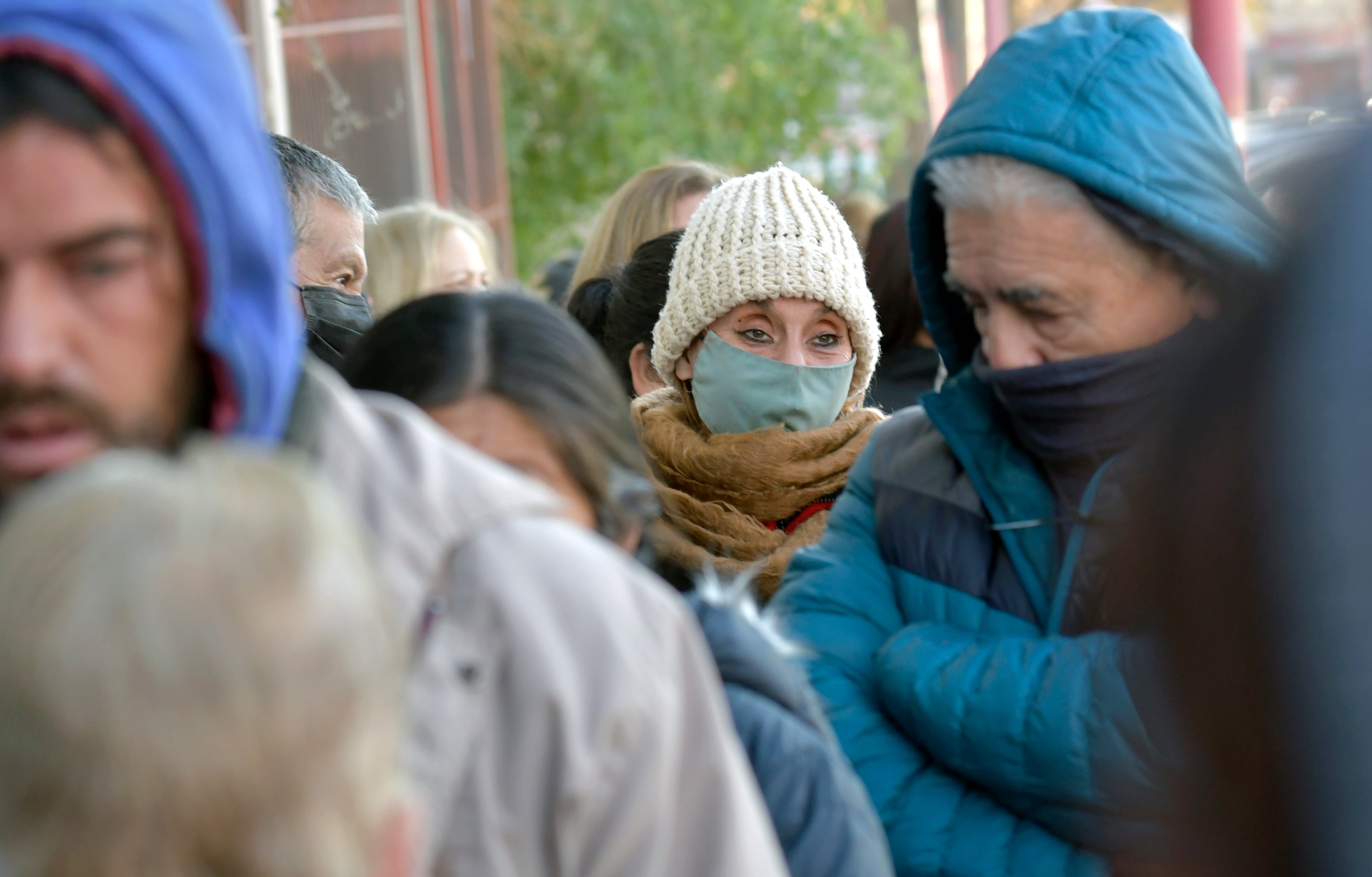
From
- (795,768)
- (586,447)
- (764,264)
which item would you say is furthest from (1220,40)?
(795,768)

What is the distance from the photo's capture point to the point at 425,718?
128 centimetres

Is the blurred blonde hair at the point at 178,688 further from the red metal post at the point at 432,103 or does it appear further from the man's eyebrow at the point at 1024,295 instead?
the red metal post at the point at 432,103

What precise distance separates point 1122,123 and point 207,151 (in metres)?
1.39

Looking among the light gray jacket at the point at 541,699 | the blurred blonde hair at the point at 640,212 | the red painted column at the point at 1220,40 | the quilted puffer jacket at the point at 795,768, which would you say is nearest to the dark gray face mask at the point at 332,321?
the blurred blonde hair at the point at 640,212

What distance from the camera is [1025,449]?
7.72 feet

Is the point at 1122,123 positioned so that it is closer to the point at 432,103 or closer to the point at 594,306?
the point at 594,306

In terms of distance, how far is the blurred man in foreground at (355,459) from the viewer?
1.30 m

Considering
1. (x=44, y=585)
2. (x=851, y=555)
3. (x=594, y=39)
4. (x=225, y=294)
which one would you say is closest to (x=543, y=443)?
(x=851, y=555)

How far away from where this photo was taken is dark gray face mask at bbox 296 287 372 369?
342 cm

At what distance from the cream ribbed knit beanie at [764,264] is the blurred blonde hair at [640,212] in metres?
1.20

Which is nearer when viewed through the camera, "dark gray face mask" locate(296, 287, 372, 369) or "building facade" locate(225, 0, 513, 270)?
"dark gray face mask" locate(296, 287, 372, 369)

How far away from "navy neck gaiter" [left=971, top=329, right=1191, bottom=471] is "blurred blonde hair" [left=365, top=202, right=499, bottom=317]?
3.03 meters

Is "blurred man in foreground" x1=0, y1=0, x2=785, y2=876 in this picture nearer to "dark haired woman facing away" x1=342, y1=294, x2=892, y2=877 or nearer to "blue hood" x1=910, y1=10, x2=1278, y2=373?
"dark haired woman facing away" x1=342, y1=294, x2=892, y2=877

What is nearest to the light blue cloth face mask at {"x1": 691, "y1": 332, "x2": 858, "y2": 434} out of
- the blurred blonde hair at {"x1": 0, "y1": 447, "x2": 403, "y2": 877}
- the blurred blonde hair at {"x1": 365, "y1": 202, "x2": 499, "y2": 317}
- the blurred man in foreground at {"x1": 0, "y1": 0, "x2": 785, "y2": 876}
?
the blurred blonde hair at {"x1": 365, "y1": 202, "x2": 499, "y2": 317}
